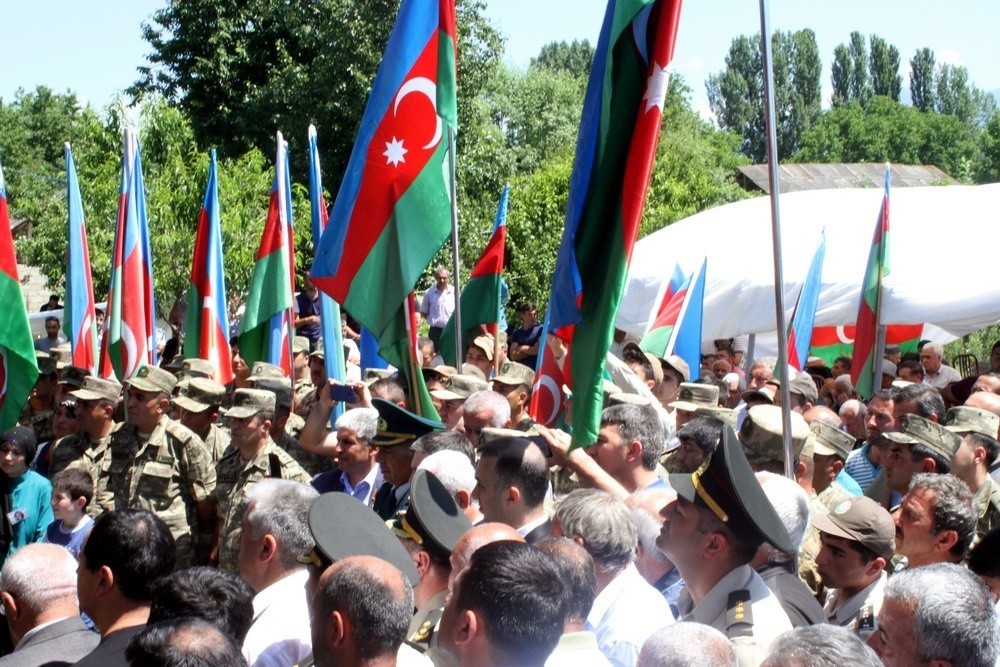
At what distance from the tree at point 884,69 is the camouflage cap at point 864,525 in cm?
10889

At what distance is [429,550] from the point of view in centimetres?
406

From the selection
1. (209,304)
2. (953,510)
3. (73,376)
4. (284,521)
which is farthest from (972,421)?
(73,376)

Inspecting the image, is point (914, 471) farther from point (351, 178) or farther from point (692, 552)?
point (351, 178)

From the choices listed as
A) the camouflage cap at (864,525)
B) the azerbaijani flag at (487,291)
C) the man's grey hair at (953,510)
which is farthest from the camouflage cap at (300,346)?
the man's grey hair at (953,510)

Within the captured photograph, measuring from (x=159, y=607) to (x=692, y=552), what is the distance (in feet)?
5.36

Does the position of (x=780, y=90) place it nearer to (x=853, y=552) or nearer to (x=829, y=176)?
(x=829, y=176)

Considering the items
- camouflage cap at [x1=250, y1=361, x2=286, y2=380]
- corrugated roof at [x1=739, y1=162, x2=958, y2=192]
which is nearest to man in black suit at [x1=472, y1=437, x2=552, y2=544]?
camouflage cap at [x1=250, y1=361, x2=286, y2=380]

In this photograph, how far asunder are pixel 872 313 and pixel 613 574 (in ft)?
22.8

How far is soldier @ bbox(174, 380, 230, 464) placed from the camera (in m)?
7.79

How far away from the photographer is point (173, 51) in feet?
105

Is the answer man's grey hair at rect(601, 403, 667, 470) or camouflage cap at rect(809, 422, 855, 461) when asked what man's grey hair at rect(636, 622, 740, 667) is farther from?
camouflage cap at rect(809, 422, 855, 461)

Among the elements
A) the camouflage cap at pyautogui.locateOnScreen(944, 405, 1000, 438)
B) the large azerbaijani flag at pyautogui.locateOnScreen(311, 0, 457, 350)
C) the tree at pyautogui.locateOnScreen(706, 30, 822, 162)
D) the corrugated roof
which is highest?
the tree at pyautogui.locateOnScreen(706, 30, 822, 162)

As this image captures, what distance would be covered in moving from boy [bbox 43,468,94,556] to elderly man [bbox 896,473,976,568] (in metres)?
4.10

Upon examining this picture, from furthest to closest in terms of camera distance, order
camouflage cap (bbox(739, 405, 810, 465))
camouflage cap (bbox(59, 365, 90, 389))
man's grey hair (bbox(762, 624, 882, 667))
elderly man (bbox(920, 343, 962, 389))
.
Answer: elderly man (bbox(920, 343, 962, 389))
camouflage cap (bbox(59, 365, 90, 389))
camouflage cap (bbox(739, 405, 810, 465))
man's grey hair (bbox(762, 624, 882, 667))
